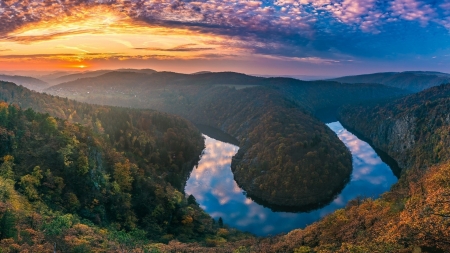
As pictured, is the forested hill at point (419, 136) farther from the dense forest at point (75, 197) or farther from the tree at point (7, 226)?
the tree at point (7, 226)

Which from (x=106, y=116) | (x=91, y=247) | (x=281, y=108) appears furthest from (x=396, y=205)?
(x=281, y=108)

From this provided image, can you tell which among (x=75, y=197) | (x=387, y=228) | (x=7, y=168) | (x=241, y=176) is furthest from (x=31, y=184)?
(x=241, y=176)

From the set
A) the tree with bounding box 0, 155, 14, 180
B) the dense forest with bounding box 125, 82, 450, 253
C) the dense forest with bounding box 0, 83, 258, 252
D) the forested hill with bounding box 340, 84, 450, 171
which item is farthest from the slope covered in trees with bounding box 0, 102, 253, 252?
the forested hill with bounding box 340, 84, 450, 171

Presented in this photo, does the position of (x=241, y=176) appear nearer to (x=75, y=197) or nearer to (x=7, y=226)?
(x=75, y=197)

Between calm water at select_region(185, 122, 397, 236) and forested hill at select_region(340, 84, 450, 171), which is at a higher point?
forested hill at select_region(340, 84, 450, 171)

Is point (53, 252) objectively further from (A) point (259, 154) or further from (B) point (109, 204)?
(A) point (259, 154)

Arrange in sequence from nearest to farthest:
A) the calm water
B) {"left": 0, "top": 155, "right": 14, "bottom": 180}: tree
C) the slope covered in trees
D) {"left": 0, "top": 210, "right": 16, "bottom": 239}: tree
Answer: {"left": 0, "top": 210, "right": 16, "bottom": 239}: tree, the slope covered in trees, {"left": 0, "top": 155, "right": 14, "bottom": 180}: tree, the calm water

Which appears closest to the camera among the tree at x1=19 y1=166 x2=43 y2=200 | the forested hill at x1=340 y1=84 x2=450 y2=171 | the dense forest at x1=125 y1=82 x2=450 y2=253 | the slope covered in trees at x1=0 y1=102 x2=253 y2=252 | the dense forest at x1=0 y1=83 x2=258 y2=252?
the dense forest at x1=125 y1=82 x2=450 y2=253

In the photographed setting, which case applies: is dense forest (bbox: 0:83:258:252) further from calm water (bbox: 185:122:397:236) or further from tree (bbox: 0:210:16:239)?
calm water (bbox: 185:122:397:236)
